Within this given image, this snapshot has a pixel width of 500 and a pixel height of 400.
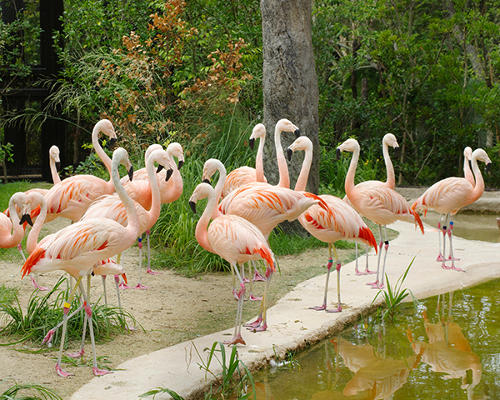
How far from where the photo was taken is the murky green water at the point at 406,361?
394 cm

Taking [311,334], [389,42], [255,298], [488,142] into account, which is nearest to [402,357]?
[311,334]

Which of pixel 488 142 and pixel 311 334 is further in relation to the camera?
pixel 488 142

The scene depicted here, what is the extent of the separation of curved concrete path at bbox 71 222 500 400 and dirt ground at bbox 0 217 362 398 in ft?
0.55

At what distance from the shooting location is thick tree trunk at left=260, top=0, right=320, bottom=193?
7.62 metres

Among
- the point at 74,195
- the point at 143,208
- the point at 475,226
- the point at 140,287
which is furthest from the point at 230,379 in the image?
the point at 475,226

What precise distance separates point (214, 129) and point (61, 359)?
17.0 ft

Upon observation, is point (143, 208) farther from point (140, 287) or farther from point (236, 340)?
point (236, 340)

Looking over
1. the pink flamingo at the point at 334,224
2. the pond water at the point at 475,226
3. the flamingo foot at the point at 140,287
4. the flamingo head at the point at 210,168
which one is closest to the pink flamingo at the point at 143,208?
the flamingo head at the point at 210,168

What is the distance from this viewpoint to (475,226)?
374 inches

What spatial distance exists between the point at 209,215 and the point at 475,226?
5.84 m

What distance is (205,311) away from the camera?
534 centimetres

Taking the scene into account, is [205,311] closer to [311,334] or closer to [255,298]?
[255,298]

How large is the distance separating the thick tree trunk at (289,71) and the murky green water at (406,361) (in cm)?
290

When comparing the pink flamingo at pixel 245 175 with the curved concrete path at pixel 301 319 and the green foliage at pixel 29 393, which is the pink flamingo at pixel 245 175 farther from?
the green foliage at pixel 29 393
